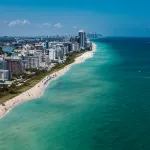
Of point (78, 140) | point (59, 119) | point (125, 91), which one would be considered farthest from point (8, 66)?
point (78, 140)

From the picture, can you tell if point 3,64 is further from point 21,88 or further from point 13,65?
point 21,88

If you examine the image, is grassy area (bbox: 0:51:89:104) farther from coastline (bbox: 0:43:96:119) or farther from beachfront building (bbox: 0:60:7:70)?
beachfront building (bbox: 0:60:7:70)

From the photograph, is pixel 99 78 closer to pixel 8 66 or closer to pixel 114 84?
pixel 114 84

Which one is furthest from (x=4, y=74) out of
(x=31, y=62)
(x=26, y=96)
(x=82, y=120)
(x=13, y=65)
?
(x=82, y=120)

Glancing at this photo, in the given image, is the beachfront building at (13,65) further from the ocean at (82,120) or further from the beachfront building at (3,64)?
the ocean at (82,120)

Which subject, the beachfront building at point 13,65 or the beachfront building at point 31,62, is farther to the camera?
the beachfront building at point 31,62

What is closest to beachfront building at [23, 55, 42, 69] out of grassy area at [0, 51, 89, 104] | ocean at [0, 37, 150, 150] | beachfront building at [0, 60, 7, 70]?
grassy area at [0, 51, 89, 104]

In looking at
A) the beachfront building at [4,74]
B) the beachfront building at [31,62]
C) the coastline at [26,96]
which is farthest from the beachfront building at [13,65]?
the beachfront building at [31,62]

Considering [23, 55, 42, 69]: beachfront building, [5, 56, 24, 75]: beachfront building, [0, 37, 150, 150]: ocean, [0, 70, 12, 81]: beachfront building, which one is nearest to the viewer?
[0, 37, 150, 150]: ocean

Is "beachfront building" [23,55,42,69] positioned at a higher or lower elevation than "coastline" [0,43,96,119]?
higher
